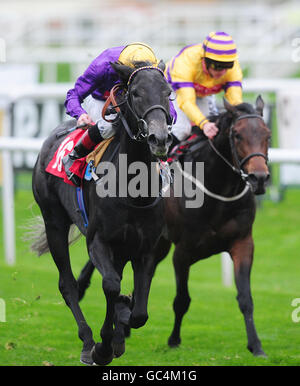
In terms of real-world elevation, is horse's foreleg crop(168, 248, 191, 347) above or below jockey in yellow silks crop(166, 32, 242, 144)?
below

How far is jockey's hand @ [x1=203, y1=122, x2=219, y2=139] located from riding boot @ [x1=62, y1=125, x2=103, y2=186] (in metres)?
1.15

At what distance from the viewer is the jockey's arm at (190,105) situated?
18.8 ft

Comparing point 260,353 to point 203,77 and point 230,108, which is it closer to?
point 230,108

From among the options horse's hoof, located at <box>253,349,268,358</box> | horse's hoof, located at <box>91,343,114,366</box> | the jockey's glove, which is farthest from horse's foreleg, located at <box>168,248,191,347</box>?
the jockey's glove

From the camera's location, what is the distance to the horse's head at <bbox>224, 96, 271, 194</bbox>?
202 inches

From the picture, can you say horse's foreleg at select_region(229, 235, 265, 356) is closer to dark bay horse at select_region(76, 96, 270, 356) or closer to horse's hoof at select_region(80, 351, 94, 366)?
dark bay horse at select_region(76, 96, 270, 356)

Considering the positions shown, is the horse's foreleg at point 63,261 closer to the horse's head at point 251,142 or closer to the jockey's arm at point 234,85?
the horse's head at point 251,142

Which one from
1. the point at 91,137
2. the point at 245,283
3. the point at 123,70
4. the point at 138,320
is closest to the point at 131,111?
the point at 123,70

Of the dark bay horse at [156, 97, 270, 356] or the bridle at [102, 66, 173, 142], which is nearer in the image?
the bridle at [102, 66, 173, 142]

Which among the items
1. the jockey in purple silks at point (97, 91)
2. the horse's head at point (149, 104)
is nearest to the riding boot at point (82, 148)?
the jockey in purple silks at point (97, 91)

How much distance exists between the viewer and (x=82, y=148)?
468 centimetres

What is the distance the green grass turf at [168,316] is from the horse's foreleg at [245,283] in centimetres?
11

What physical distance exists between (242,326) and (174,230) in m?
1.10
